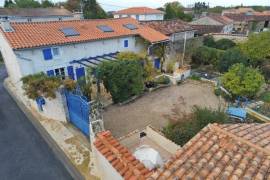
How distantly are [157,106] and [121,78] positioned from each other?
16.7ft

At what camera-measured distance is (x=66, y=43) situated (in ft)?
73.9

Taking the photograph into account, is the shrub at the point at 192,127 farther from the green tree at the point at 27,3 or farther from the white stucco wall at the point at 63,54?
the green tree at the point at 27,3

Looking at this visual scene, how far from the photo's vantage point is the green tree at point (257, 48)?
3014cm

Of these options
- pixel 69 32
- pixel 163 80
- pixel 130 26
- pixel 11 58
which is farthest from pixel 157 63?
pixel 11 58

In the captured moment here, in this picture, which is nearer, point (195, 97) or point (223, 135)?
point (223, 135)

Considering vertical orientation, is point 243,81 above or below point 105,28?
below

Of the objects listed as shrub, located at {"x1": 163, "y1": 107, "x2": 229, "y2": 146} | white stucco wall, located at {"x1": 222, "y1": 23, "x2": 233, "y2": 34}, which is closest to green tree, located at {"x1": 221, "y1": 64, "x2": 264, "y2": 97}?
shrub, located at {"x1": 163, "y1": 107, "x2": 229, "y2": 146}

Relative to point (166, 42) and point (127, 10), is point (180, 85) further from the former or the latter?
point (127, 10)

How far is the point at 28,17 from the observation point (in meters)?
56.1

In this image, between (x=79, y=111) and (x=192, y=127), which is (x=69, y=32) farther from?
(x=192, y=127)

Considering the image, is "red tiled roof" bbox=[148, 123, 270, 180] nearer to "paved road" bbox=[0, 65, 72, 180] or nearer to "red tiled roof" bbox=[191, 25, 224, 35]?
"paved road" bbox=[0, 65, 72, 180]

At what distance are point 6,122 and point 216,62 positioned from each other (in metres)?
31.1

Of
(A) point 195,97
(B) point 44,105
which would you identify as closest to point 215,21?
(A) point 195,97

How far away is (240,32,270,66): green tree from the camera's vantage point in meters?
30.1
